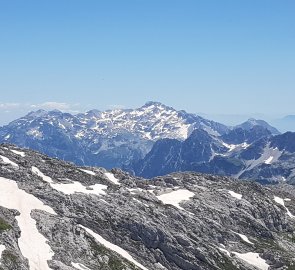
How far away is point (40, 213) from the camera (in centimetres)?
13162

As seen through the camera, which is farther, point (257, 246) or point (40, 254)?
point (257, 246)

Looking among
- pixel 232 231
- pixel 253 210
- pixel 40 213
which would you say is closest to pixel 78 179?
pixel 40 213

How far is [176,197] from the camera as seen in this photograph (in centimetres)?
18850

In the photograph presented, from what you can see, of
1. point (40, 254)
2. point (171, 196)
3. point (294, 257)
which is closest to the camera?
point (40, 254)

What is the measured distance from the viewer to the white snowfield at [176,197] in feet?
591

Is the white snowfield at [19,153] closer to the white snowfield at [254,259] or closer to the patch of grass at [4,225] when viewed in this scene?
the patch of grass at [4,225]

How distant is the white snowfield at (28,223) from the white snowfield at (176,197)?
178 ft

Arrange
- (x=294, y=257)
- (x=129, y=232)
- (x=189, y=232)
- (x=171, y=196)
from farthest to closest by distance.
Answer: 1. (x=171, y=196)
2. (x=294, y=257)
3. (x=189, y=232)
4. (x=129, y=232)

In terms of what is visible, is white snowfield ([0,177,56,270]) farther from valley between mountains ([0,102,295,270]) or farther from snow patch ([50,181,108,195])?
snow patch ([50,181,108,195])

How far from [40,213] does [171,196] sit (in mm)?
67432

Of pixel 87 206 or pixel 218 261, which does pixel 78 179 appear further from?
pixel 218 261

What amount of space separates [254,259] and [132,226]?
137ft

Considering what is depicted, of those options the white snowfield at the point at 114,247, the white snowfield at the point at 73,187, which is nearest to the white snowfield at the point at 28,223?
the white snowfield at the point at 114,247

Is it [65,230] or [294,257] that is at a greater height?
[65,230]
